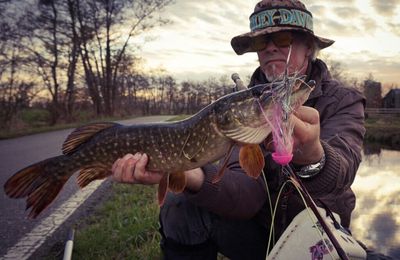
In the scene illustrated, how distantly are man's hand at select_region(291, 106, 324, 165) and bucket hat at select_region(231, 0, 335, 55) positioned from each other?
124 centimetres

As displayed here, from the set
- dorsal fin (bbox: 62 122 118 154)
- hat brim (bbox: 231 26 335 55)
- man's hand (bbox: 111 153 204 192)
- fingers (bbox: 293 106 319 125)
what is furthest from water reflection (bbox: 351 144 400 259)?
dorsal fin (bbox: 62 122 118 154)

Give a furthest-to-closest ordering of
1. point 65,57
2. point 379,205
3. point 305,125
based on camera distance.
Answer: point 65,57
point 379,205
point 305,125

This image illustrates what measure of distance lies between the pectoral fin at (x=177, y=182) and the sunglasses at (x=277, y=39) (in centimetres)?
134

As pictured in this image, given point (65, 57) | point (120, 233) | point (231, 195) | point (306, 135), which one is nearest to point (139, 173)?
point (231, 195)

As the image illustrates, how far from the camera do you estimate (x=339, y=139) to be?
2250 millimetres

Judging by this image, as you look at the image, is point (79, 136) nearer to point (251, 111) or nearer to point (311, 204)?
point (251, 111)

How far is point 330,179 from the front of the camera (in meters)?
1.97

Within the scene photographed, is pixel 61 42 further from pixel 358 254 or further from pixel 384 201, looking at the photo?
pixel 358 254

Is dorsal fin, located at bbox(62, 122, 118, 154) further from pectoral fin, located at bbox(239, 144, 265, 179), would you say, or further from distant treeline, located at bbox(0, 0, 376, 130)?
distant treeline, located at bbox(0, 0, 376, 130)

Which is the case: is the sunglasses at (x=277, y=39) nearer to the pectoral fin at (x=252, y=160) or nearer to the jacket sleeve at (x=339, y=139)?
the jacket sleeve at (x=339, y=139)

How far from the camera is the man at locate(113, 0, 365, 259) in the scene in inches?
83.4

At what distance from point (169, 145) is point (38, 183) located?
0.87 m

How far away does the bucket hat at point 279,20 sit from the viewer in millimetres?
2852

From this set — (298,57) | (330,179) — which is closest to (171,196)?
(330,179)
